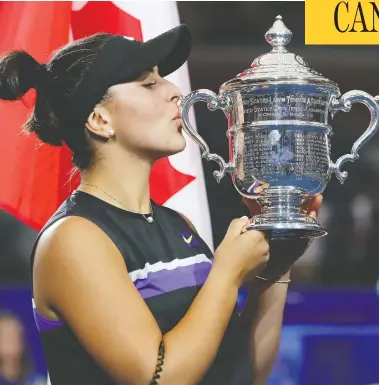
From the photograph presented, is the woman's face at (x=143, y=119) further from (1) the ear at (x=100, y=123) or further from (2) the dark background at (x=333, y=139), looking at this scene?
(2) the dark background at (x=333, y=139)

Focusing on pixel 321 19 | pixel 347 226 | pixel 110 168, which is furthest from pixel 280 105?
pixel 347 226

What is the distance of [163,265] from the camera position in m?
1.11

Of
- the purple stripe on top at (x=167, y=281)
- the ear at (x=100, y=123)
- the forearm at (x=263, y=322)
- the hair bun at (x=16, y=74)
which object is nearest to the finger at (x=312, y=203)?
the forearm at (x=263, y=322)

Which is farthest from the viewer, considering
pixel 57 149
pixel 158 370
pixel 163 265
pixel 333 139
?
pixel 333 139

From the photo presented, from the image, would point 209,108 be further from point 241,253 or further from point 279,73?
point 241,253

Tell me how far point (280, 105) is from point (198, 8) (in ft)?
3.76

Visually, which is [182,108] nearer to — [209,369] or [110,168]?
[110,168]

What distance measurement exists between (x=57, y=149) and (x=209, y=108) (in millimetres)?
534

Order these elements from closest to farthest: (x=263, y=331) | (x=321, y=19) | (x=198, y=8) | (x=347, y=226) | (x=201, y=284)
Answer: (x=201, y=284)
(x=263, y=331)
(x=321, y=19)
(x=198, y=8)
(x=347, y=226)

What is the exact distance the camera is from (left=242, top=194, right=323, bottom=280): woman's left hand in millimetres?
1228

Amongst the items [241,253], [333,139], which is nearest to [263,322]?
[241,253]

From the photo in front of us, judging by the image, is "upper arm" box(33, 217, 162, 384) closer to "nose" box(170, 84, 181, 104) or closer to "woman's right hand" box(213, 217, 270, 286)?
"woman's right hand" box(213, 217, 270, 286)

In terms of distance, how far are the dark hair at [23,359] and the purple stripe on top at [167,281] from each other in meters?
0.87

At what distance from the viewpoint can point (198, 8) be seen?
228cm
